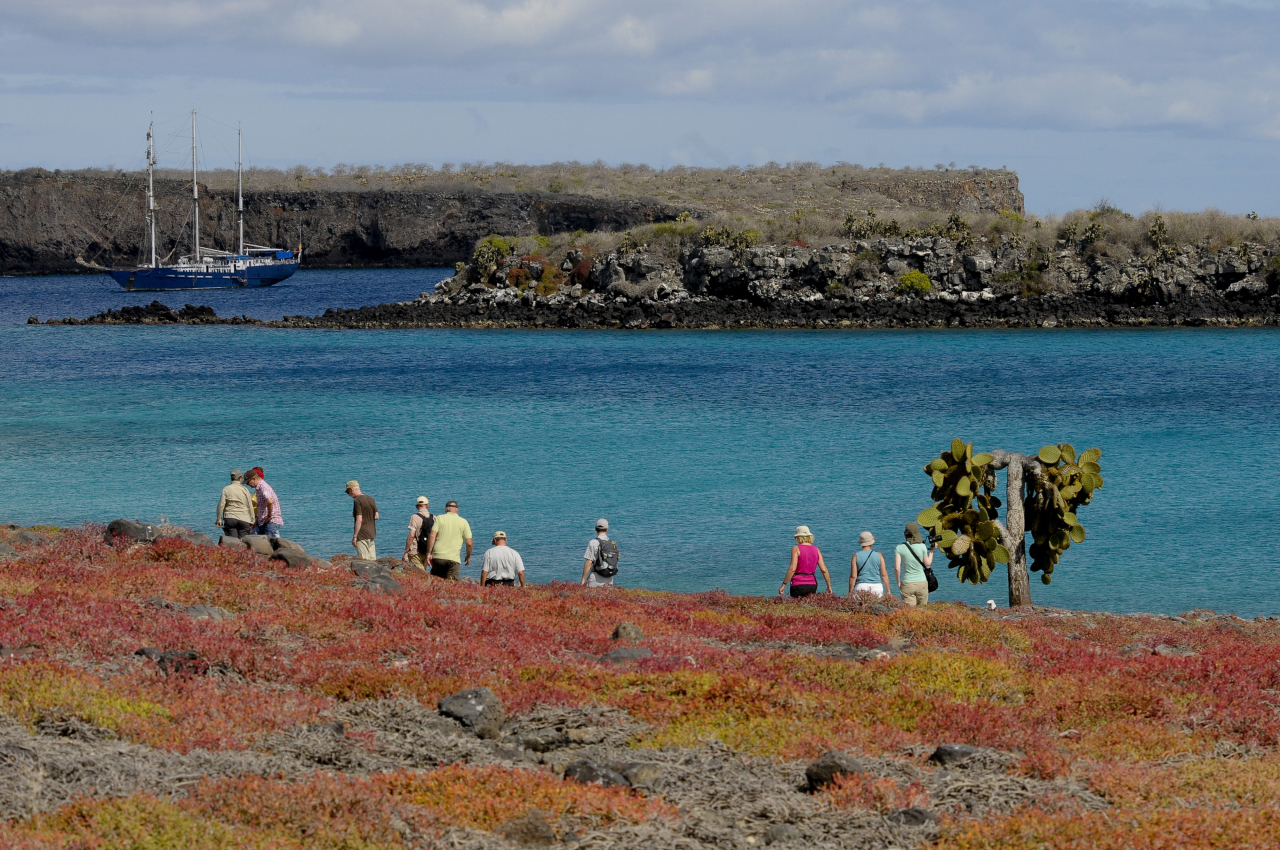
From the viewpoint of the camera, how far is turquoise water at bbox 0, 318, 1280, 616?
28016 millimetres

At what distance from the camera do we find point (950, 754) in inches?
383

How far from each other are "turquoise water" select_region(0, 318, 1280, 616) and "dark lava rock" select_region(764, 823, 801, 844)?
16285 millimetres

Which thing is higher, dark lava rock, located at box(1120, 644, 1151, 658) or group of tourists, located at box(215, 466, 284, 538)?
group of tourists, located at box(215, 466, 284, 538)

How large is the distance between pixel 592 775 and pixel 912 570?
36.7ft

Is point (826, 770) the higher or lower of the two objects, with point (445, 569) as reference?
higher

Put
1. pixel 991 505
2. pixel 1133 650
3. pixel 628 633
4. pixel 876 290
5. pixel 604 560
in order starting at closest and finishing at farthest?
pixel 628 633 < pixel 1133 650 < pixel 604 560 < pixel 991 505 < pixel 876 290

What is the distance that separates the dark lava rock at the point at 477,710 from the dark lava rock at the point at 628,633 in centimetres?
353

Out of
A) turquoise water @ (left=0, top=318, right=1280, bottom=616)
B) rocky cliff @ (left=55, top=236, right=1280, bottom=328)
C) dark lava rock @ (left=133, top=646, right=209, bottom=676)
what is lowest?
turquoise water @ (left=0, top=318, right=1280, bottom=616)

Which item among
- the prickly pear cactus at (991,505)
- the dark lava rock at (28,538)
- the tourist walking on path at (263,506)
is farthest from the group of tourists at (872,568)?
the dark lava rock at (28,538)

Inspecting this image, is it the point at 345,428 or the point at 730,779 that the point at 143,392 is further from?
the point at 730,779

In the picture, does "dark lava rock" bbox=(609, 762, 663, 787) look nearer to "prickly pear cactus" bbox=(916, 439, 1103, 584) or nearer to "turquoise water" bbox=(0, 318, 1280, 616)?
"prickly pear cactus" bbox=(916, 439, 1103, 584)

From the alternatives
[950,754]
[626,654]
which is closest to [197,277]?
[626,654]

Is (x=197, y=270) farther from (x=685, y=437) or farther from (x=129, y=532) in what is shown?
(x=129, y=532)

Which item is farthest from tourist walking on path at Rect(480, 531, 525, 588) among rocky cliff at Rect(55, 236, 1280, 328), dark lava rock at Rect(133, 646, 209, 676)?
rocky cliff at Rect(55, 236, 1280, 328)
